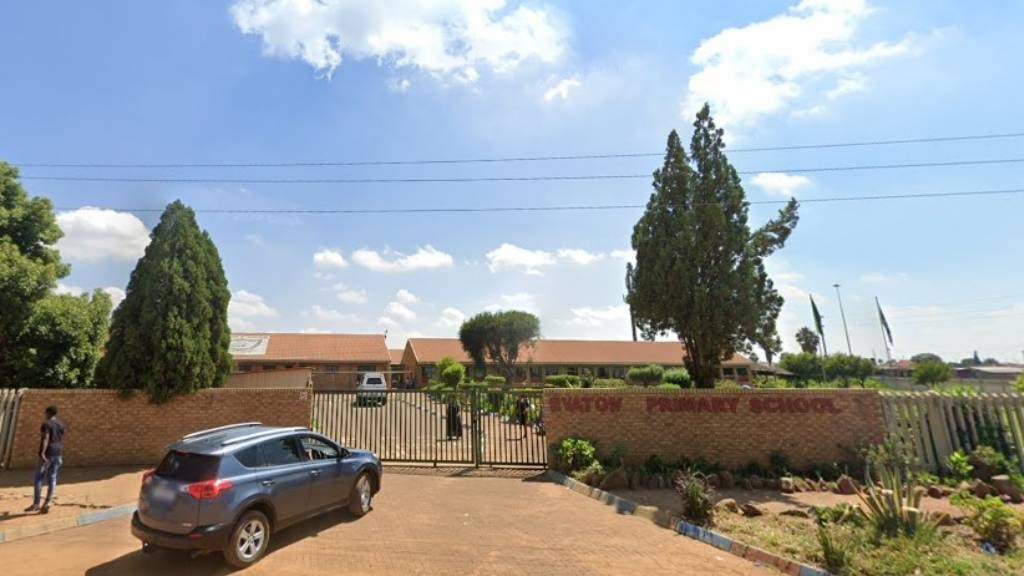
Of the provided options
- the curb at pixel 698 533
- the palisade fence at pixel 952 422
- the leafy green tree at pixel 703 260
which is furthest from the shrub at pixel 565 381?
the curb at pixel 698 533

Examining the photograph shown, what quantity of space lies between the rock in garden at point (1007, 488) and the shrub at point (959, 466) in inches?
27.2

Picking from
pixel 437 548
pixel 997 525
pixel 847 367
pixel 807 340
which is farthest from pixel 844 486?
pixel 807 340

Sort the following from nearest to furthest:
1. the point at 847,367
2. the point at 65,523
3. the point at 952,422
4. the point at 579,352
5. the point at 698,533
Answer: the point at 698,533 → the point at 65,523 → the point at 952,422 → the point at 847,367 → the point at 579,352

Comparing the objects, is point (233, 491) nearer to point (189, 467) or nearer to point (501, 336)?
point (189, 467)

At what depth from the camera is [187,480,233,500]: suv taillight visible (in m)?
5.83

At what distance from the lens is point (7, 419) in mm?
11867

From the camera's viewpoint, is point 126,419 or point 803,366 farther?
point 803,366

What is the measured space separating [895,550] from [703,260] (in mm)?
7788

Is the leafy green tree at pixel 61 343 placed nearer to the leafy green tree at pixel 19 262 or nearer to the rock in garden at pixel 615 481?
the leafy green tree at pixel 19 262

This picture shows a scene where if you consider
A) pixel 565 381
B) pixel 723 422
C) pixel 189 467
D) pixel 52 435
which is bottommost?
pixel 723 422

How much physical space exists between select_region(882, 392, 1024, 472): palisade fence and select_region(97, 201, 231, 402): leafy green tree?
16.6 m

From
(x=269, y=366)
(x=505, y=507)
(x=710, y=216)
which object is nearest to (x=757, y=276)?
(x=710, y=216)

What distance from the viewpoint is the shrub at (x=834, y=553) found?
567cm

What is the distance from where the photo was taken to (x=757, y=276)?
13062mm
